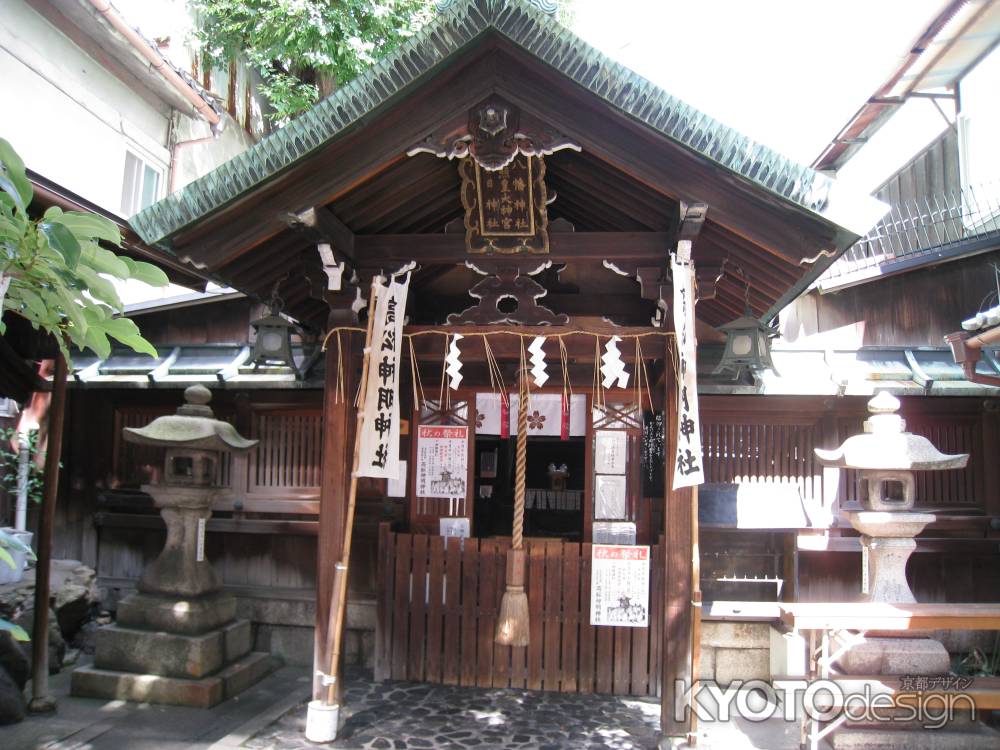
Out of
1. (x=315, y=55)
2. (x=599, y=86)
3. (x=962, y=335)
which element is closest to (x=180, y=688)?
(x=599, y=86)

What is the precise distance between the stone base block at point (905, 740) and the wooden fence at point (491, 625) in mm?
2042

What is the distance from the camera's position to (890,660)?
6340 mm

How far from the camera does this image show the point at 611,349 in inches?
260

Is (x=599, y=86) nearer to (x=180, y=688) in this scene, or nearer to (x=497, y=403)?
(x=497, y=403)

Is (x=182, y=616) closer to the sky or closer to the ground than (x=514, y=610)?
closer to the ground

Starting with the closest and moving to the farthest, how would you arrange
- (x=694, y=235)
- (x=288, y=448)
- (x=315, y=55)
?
(x=694, y=235) → (x=288, y=448) → (x=315, y=55)

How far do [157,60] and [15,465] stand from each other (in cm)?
793


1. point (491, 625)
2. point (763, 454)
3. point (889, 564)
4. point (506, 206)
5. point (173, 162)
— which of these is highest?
point (173, 162)

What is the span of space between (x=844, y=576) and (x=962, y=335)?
3.16 metres

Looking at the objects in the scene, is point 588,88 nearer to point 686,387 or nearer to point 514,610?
point 686,387

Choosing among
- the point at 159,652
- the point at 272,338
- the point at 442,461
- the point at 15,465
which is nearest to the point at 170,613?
the point at 159,652

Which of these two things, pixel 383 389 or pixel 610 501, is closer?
pixel 383 389

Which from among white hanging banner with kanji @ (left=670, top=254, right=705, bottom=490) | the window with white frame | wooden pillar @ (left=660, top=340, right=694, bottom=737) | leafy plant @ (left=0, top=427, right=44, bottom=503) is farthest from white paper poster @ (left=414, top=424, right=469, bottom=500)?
the window with white frame

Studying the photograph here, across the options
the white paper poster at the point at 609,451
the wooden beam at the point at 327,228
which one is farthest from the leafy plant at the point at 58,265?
the white paper poster at the point at 609,451
